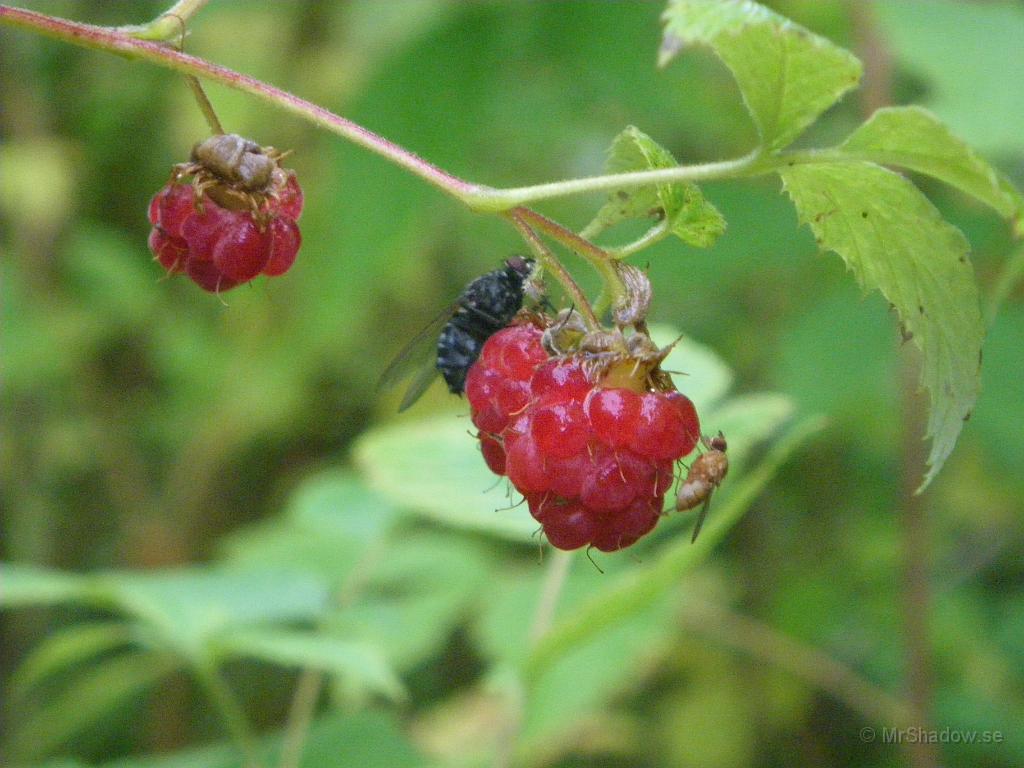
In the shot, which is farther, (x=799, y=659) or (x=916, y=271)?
(x=799, y=659)

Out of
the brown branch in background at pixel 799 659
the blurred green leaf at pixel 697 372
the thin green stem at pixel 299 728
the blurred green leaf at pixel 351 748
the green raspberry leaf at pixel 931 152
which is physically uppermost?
the green raspberry leaf at pixel 931 152

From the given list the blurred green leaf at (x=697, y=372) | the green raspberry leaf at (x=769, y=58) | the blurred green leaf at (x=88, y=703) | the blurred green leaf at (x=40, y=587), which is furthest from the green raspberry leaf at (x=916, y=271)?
the blurred green leaf at (x=88, y=703)

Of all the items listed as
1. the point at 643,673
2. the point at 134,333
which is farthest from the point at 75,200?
the point at 643,673

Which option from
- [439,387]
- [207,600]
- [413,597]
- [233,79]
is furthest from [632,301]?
[439,387]

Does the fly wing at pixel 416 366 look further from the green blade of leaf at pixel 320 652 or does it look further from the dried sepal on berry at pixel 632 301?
the green blade of leaf at pixel 320 652

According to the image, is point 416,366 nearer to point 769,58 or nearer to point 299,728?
point 769,58

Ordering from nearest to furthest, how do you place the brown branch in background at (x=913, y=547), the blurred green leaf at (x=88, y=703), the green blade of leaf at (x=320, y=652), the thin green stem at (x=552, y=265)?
the thin green stem at (x=552, y=265), the green blade of leaf at (x=320, y=652), the brown branch in background at (x=913, y=547), the blurred green leaf at (x=88, y=703)

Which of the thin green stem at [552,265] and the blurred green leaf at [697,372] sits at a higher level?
the thin green stem at [552,265]
